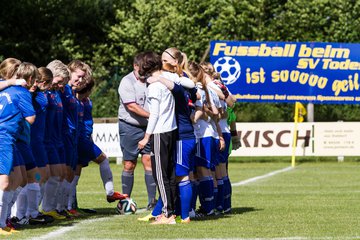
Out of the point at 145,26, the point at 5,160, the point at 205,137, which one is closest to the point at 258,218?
Result: the point at 205,137

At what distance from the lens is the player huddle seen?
1071cm

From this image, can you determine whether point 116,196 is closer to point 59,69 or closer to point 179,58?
point 59,69

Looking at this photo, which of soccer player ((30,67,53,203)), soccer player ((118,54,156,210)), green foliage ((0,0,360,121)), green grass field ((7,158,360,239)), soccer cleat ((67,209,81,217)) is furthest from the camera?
green foliage ((0,0,360,121))

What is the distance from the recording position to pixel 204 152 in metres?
12.6

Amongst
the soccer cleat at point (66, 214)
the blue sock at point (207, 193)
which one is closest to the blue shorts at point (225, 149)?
the blue sock at point (207, 193)

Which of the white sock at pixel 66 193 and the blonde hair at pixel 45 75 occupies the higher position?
the blonde hair at pixel 45 75

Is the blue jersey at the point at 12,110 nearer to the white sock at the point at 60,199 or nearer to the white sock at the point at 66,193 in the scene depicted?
the white sock at the point at 60,199

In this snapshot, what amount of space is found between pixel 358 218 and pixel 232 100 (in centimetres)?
232

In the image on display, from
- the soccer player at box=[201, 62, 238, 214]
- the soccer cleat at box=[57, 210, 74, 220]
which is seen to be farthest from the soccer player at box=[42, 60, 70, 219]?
the soccer player at box=[201, 62, 238, 214]

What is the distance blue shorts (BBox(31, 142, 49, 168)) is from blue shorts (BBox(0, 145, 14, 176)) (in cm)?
118

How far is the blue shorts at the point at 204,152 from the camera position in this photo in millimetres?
12633

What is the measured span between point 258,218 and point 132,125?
2643 mm

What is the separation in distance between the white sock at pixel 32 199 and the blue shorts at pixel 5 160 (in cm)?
102

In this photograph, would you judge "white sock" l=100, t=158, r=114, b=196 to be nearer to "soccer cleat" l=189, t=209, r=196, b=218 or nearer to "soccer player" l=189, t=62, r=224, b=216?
"soccer player" l=189, t=62, r=224, b=216
